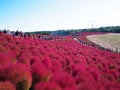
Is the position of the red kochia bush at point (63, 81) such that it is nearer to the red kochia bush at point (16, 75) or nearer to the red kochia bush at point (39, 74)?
the red kochia bush at point (39, 74)

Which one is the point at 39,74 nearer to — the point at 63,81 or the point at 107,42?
the point at 63,81

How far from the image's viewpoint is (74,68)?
15.4 meters

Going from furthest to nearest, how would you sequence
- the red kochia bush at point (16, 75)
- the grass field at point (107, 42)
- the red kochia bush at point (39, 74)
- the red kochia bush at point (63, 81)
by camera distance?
the grass field at point (107, 42), the red kochia bush at point (39, 74), the red kochia bush at point (63, 81), the red kochia bush at point (16, 75)

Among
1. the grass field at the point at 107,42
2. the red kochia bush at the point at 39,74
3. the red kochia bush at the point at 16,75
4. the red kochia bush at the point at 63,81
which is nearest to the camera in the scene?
the red kochia bush at the point at 16,75

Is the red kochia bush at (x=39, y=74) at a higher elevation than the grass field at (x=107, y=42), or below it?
higher

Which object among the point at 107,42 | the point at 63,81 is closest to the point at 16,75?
the point at 63,81

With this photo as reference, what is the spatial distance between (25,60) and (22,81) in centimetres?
417

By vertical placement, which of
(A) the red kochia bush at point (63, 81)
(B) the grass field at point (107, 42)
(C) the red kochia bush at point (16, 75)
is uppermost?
(C) the red kochia bush at point (16, 75)

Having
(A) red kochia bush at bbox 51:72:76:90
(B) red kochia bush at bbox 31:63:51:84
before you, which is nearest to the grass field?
(B) red kochia bush at bbox 31:63:51:84

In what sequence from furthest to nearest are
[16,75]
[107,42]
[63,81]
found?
[107,42]
[63,81]
[16,75]

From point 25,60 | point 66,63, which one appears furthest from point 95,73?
point 25,60

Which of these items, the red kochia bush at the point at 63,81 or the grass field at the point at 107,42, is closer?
the red kochia bush at the point at 63,81

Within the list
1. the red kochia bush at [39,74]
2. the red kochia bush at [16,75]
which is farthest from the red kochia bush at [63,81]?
the red kochia bush at [16,75]

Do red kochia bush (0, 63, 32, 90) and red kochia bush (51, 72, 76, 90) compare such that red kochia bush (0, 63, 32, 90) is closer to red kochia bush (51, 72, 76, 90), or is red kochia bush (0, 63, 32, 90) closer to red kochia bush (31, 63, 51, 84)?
red kochia bush (31, 63, 51, 84)
